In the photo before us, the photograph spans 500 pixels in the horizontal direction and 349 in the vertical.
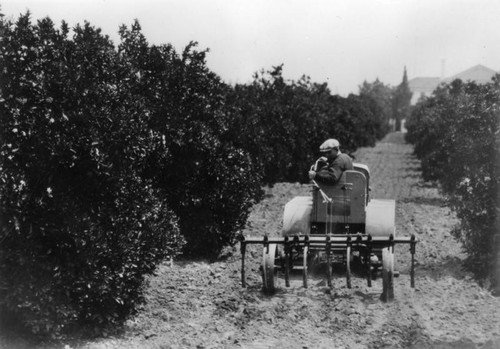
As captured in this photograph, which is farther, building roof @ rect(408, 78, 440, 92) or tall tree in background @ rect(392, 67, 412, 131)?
building roof @ rect(408, 78, 440, 92)

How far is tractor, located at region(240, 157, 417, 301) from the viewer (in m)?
8.16

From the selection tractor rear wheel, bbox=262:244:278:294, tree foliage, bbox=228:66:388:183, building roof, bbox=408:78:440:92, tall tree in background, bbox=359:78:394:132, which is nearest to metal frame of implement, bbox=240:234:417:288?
tractor rear wheel, bbox=262:244:278:294

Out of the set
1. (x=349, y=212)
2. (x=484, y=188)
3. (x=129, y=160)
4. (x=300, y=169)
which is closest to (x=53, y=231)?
(x=129, y=160)

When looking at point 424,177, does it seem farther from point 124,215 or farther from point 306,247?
point 124,215

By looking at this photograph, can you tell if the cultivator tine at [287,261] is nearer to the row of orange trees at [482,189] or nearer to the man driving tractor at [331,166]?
the man driving tractor at [331,166]

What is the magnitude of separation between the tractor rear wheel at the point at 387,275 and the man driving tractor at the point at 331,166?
130cm

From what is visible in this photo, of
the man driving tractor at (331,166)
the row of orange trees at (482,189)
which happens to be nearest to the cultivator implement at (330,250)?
the man driving tractor at (331,166)

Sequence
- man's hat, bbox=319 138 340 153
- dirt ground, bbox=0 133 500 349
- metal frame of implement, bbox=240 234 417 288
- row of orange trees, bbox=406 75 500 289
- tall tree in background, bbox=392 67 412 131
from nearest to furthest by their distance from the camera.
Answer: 1. dirt ground, bbox=0 133 500 349
2. metal frame of implement, bbox=240 234 417 288
3. man's hat, bbox=319 138 340 153
4. row of orange trees, bbox=406 75 500 289
5. tall tree in background, bbox=392 67 412 131

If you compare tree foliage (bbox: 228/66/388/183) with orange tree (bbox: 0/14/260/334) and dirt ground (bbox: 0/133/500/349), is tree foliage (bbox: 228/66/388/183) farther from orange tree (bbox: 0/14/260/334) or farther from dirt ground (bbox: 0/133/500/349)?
orange tree (bbox: 0/14/260/334)

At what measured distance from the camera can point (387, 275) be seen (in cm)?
813

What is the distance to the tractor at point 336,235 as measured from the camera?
26.8 feet

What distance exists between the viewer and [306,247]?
26.8ft

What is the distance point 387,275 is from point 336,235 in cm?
90

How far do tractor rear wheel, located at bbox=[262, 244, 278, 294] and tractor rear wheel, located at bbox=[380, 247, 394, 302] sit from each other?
157 centimetres
